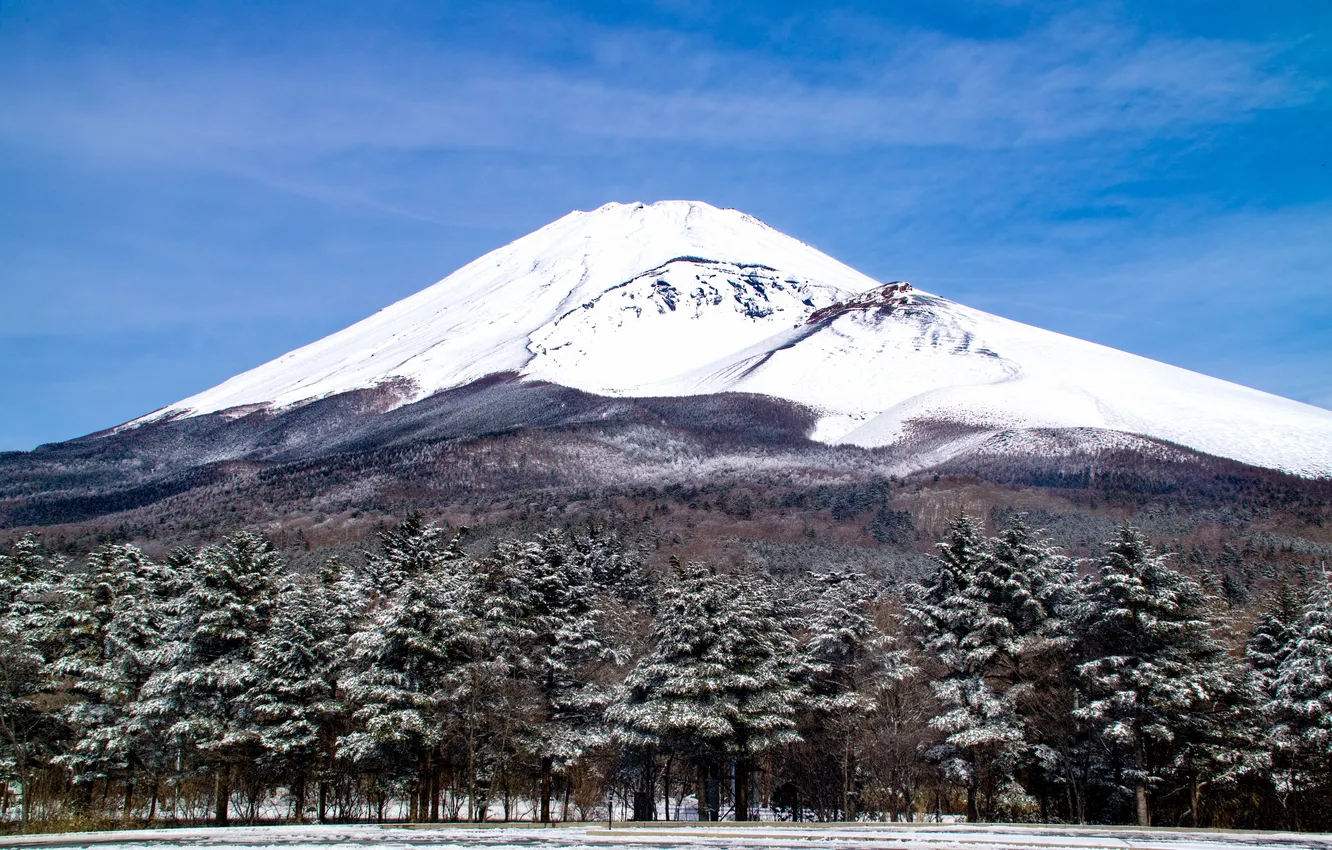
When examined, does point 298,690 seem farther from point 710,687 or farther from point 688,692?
point 710,687

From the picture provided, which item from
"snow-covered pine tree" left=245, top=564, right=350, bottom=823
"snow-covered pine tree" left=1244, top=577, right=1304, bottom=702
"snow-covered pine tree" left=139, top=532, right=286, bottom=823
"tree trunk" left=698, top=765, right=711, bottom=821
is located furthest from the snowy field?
"snow-covered pine tree" left=1244, top=577, right=1304, bottom=702

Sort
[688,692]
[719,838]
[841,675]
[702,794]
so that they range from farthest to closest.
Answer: [702,794] < [841,675] < [688,692] < [719,838]

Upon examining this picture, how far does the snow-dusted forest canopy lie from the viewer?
30.8 meters

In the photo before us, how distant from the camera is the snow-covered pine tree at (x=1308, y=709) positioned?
30172 mm

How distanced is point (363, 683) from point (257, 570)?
6.44m

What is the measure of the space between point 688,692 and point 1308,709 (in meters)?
18.4

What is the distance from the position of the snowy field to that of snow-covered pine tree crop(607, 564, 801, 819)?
313 inches

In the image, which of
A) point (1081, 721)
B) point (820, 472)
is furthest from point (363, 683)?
point (820, 472)

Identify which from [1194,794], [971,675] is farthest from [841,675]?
[1194,794]

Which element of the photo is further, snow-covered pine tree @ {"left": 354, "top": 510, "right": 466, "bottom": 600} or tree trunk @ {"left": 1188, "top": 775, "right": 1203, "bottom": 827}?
snow-covered pine tree @ {"left": 354, "top": 510, "right": 466, "bottom": 600}

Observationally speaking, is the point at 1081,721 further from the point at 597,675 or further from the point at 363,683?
the point at 363,683

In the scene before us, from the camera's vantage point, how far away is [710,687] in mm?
34375

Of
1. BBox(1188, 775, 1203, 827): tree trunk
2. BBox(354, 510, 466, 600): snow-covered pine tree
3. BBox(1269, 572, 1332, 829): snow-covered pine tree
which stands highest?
BBox(354, 510, 466, 600): snow-covered pine tree

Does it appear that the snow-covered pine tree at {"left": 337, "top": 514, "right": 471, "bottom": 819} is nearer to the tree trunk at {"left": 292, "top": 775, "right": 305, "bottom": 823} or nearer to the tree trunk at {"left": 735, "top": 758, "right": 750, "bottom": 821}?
the tree trunk at {"left": 292, "top": 775, "right": 305, "bottom": 823}
